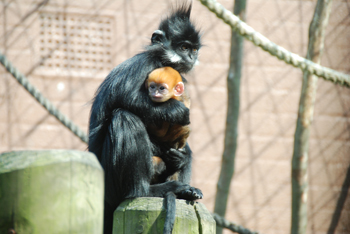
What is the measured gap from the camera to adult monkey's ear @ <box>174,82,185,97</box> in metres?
2.82

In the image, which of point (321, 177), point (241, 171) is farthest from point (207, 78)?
point (321, 177)

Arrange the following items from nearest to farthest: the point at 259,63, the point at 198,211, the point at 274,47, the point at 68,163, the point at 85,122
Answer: the point at 68,163, the point at 198,211, the point at 274,47, the point at 85,122, the point at 259,63

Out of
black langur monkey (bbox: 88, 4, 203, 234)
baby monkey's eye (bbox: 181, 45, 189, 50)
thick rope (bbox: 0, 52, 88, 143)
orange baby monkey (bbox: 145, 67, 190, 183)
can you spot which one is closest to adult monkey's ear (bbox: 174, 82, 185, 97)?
orange baby monkey (bbox: 145, 67, 190, 183)

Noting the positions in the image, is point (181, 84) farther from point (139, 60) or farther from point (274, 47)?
point (274, 47)

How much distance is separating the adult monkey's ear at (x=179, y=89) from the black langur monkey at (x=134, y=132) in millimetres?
137

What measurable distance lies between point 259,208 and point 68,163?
473 centimetres

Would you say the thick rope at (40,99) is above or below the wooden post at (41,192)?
above

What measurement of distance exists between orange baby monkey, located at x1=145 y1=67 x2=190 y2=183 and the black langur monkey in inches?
1.6

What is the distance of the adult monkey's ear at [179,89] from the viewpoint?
282cm

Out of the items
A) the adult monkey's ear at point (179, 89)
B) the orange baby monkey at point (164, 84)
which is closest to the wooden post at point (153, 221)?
the orange baby monkey at point (164, 84)

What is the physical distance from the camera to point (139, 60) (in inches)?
107

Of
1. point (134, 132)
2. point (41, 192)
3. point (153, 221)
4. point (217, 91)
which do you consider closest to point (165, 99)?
point (134, 132)

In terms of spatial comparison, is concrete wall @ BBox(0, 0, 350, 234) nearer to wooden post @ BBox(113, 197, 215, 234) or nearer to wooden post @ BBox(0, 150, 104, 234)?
wooden post @ BBox(113, 197, 215, 234)

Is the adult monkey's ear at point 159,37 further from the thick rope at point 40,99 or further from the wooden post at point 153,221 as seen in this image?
the wooden post at point 153,221
